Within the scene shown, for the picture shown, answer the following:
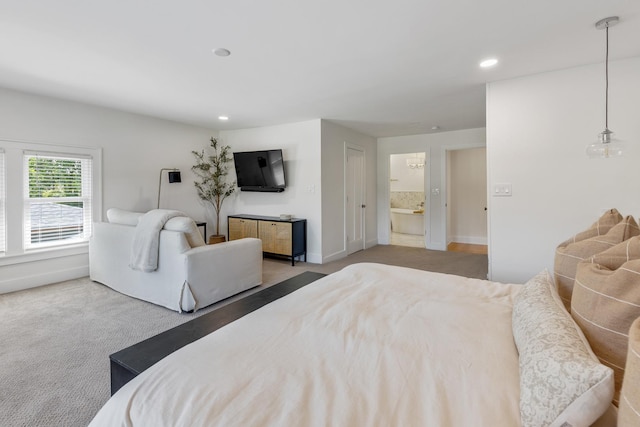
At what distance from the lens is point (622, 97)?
2863 mm

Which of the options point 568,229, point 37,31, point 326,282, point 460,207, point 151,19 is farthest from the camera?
point 460,207

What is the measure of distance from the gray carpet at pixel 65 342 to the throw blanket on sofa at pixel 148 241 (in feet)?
1.51

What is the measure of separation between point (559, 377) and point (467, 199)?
6930mm

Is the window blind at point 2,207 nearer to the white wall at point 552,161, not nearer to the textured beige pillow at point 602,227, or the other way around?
the textured beige pillow at point 602,227

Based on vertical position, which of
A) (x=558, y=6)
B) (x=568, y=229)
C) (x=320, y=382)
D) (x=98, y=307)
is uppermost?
(x=558, y=6)

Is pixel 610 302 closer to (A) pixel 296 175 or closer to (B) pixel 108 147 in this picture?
Result: (A) pixel 296 175

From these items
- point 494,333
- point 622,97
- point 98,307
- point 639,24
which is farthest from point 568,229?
point 98,307

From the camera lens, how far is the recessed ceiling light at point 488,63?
2859 mm

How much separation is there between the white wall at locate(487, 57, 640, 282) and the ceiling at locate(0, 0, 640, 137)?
0.20 meters

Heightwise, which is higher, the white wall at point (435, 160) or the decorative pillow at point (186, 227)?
the white wall at point (435, 160)

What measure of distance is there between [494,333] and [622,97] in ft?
10.0

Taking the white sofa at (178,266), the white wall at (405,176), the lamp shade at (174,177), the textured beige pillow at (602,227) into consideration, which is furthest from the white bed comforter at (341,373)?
the white wall at (405,176)

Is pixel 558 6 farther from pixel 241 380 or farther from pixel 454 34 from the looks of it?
pixel 241 380

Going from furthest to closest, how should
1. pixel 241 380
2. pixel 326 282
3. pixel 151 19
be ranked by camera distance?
pixel 151 19, pixel 326 282, pixel 241 380
